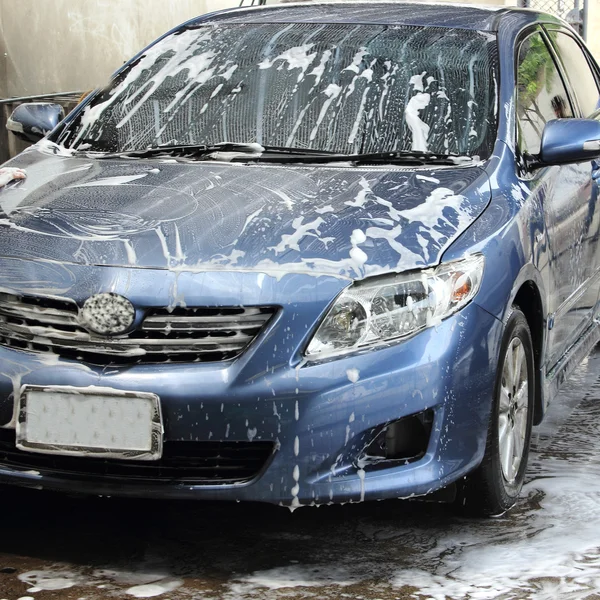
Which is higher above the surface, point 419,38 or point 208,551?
point 419,38

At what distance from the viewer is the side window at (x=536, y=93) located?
15.9 ft

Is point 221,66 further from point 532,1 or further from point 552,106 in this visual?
point 532,1

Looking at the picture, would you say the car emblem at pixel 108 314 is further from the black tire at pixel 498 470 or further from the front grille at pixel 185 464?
the black tire at pixel 498 470

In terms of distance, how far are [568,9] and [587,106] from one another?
1641 cm

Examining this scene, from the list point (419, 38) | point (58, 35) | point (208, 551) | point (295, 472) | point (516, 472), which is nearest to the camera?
point (295, 472)

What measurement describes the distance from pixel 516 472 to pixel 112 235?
152 centimetres

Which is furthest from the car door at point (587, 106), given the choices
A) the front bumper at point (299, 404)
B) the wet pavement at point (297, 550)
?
the front bumper at point (299, 404)

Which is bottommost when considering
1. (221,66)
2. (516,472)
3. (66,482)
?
(516,472)

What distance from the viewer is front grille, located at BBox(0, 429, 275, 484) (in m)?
3.61

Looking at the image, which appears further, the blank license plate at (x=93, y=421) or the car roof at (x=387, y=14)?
the car roof at (x=387, y=14)

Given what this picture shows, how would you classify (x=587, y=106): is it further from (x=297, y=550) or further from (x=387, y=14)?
(x=297, y=550)

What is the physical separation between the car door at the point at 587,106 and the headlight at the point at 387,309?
161 cm

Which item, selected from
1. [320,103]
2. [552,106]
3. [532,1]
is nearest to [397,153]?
[320,103]

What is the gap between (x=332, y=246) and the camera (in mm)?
3711
